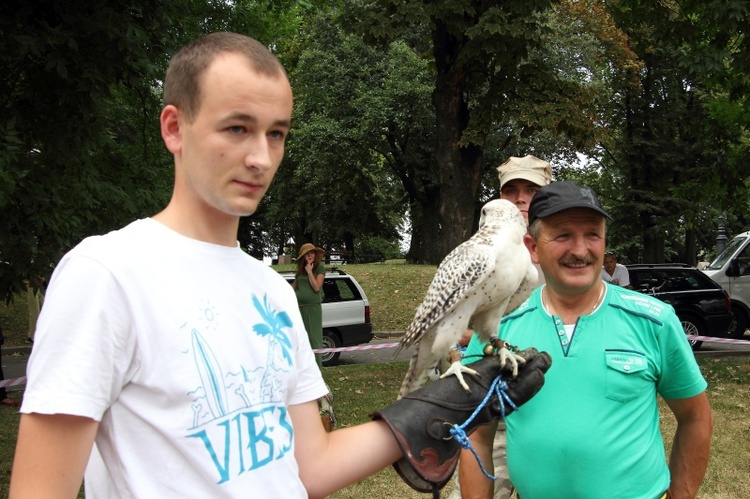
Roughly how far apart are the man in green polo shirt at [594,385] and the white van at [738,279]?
13.6 metres

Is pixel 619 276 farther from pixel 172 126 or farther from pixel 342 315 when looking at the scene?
pixel 172 126

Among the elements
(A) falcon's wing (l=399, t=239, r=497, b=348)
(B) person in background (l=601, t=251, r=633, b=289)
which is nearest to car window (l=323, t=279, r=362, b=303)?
(B) person in background (l=601, t=251, r=633, b=289)

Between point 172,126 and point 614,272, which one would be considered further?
point 614,272

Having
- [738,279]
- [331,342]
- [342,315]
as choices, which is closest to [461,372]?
[342,315]

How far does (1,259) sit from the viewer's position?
5.39m

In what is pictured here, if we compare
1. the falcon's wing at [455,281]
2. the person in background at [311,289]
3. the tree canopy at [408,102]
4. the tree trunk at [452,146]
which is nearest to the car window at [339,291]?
the tree canopy at [408,102]

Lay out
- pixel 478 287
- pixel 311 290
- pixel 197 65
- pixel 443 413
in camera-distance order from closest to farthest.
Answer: pixel 197 65, pixel 443 413, pixel 478 287, pixel 311 290

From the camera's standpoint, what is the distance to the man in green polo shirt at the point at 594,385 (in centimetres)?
221

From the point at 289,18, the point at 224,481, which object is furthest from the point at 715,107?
the point at 224,481

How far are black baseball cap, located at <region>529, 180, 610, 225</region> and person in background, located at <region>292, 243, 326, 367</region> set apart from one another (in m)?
7.00

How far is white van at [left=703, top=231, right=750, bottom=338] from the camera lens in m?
14.4

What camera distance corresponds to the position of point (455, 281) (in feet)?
8.98

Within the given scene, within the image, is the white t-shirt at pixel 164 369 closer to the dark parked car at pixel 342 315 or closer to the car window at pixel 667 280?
the dark parked car at pixel 342 315

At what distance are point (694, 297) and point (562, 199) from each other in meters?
12.1
